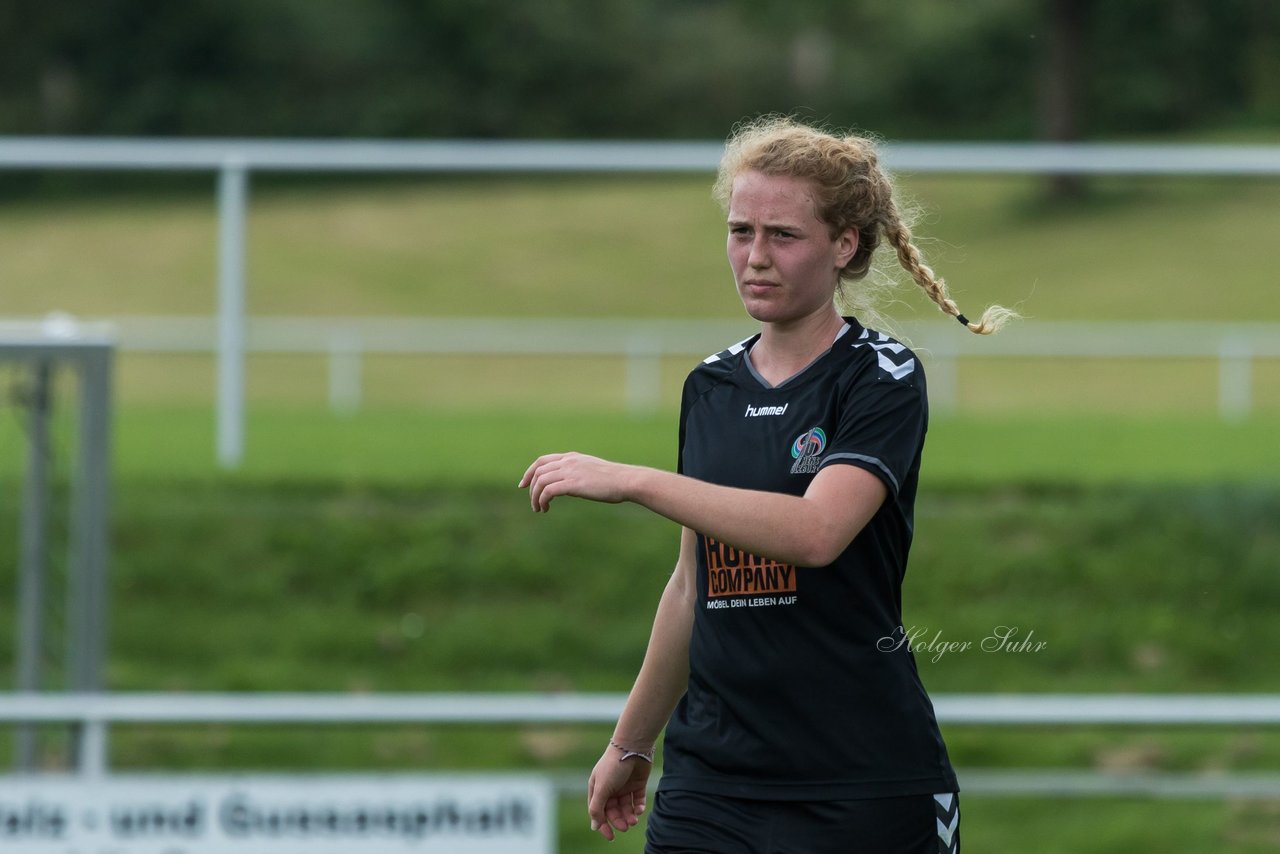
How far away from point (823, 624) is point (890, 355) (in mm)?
384

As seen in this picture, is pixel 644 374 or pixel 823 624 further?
pixel 644 374

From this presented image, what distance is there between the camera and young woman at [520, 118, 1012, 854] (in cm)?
261

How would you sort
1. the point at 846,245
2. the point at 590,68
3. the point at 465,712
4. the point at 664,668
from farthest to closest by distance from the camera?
the point at 590,68 → the point at 465,712 → the point at 664,668 → the point at 846,245

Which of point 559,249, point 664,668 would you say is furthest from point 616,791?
point 559,249

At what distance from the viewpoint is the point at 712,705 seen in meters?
2.72

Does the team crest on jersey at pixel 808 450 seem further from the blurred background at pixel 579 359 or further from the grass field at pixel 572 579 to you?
the grass field at pixel 572 579

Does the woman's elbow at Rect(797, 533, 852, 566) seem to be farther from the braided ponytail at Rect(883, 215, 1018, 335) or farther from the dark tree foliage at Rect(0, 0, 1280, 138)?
the dark tree foliage at Rect(0, 0, 1280, 138)

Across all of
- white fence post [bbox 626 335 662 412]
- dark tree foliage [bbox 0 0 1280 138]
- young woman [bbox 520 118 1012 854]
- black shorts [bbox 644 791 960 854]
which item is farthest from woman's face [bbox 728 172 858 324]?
dark tree foliage [bbox 0 0 1280 138]

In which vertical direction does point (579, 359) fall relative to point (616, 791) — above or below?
above

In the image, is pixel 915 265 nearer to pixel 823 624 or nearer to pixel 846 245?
pixel 846 245

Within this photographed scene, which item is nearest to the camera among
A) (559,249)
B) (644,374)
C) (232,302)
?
(232,302)

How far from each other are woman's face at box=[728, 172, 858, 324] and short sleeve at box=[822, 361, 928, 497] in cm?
16

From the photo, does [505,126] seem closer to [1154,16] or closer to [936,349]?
[1154,16]

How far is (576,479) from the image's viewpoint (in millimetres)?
2402
